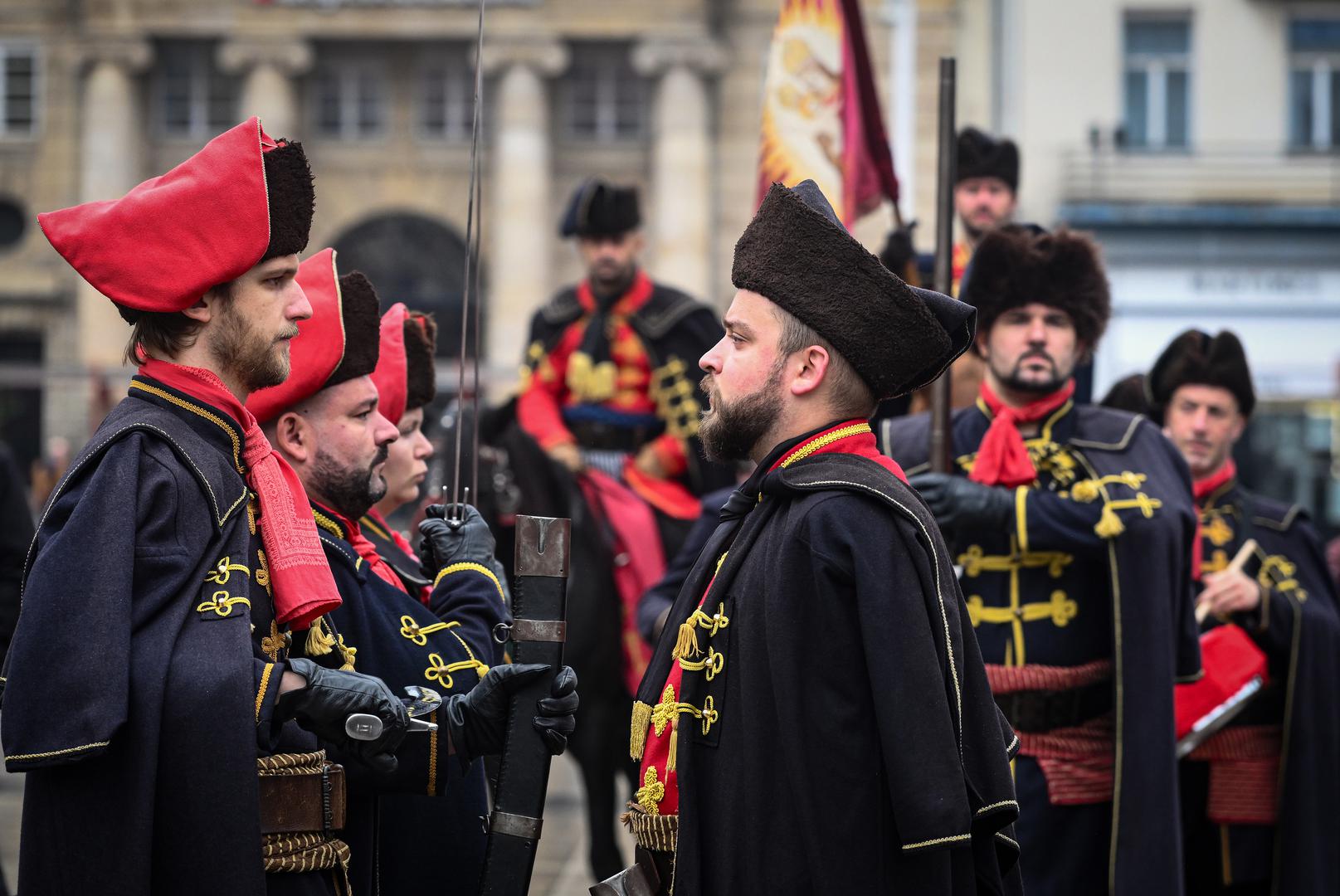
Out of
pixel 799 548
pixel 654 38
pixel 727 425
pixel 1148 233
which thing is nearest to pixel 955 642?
pixel 799 548

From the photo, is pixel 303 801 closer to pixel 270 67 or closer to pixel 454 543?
pixel 454 543

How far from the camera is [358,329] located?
4.11 m

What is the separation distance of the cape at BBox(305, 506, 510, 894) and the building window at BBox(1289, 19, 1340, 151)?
2434 cm

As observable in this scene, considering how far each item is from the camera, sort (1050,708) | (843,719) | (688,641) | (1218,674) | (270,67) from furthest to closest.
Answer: (270,67) < (1218,674) < (1050,708) < (688,641) < (843,719)

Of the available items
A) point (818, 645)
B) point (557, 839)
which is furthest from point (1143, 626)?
point (557, 839)

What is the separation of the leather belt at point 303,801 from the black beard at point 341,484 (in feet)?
2.75

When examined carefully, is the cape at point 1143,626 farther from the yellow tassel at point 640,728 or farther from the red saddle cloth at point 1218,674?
the yellow tassel at point 640,728

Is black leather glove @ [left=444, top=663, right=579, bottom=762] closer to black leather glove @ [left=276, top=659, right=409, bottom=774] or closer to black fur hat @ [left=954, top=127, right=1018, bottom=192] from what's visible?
black leather glove @ [left=276, top=659, right=409, bottom=774]

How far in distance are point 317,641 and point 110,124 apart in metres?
26.2

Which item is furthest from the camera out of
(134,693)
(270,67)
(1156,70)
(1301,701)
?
(270,67)

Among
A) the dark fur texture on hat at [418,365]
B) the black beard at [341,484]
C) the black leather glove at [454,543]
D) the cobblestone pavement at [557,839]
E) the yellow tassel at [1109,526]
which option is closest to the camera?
the black beard at [341,484]

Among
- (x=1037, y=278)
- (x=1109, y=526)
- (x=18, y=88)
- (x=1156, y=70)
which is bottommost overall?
(x=1109, y=526)

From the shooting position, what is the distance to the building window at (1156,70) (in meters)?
25.8

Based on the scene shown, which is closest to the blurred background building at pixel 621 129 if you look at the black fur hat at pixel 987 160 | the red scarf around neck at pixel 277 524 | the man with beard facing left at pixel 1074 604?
the black fur hat at pixel 987 160
